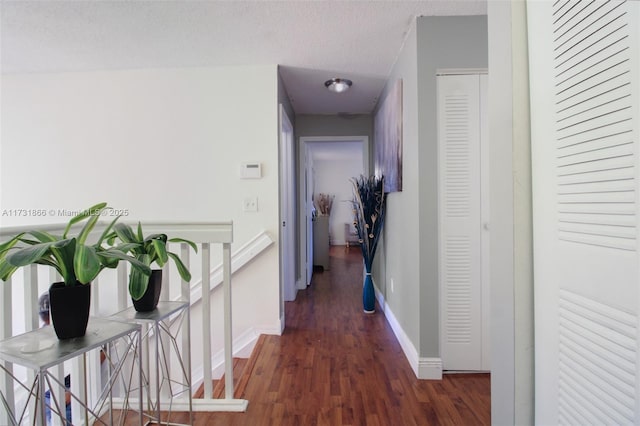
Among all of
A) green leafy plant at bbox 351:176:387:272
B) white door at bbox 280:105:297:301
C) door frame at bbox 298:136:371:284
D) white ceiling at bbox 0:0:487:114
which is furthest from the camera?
door frame at bbox 298:136:371:284

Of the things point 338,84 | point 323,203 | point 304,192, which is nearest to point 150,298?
point 338,84

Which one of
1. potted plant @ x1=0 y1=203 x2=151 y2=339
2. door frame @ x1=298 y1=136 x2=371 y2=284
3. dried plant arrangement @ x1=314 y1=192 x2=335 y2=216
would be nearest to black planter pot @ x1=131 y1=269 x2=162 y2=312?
potted plant @ x1=0 y1=203 x2=151 y2=339

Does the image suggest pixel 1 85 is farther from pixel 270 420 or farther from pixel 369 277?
pixel 369 277

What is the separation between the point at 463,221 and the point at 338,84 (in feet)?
5.81

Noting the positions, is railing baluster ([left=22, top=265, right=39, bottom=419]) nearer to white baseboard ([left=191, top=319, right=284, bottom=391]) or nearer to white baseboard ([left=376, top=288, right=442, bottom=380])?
white baseboard ([left=191, top=319, right=284, bottom=391])

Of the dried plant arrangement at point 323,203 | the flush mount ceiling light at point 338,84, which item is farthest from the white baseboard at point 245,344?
the dried plant arrangement at point 323,203

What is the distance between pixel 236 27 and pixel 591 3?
191 cm

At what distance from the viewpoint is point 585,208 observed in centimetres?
70

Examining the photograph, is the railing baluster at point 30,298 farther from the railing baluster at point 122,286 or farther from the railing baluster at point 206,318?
the railing baluster at point 206,318

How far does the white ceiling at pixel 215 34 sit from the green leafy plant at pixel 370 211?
1057 millimetres

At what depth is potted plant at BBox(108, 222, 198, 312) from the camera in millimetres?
1023

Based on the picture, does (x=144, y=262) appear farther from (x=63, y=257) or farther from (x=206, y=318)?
(x=206, y=318)

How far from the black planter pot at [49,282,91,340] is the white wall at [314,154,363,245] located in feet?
23.2

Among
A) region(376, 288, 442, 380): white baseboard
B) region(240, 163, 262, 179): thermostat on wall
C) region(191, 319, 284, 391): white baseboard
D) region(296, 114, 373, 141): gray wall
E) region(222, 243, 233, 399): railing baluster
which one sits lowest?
region(191, 319, 284, 391): white baseboard
